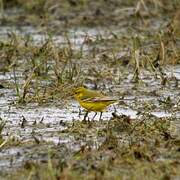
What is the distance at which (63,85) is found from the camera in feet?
34.4

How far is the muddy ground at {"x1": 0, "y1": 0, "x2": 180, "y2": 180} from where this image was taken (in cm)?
727

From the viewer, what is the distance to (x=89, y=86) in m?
10.8

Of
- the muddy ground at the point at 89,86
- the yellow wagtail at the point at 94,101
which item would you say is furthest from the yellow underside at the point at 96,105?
the muddy ground at the point at 89,86

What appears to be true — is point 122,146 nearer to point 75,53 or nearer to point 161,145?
point 161,145

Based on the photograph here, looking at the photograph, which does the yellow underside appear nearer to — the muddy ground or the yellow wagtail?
the yellow wagtail

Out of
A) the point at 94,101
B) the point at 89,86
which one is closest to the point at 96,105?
the point at 94,101

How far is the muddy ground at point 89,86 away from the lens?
727cm

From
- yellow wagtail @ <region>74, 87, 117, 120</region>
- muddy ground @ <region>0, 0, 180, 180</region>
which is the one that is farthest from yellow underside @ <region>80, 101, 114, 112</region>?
muddy ground @ <region>0, 0, 180, 180</region>

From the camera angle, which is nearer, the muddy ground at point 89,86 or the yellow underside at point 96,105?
the muddy ground at point 89,86

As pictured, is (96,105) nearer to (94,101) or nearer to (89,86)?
(94,101)

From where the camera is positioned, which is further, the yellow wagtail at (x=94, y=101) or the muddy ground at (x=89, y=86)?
the yellow wagtail at (x=94, y=101)

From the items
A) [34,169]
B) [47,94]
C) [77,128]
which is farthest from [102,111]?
[34,169]

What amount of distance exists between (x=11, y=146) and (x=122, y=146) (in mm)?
1023

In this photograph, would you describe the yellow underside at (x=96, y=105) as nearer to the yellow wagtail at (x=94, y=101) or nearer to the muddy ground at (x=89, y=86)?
the yellow wagtail at (x=94, y=101)
